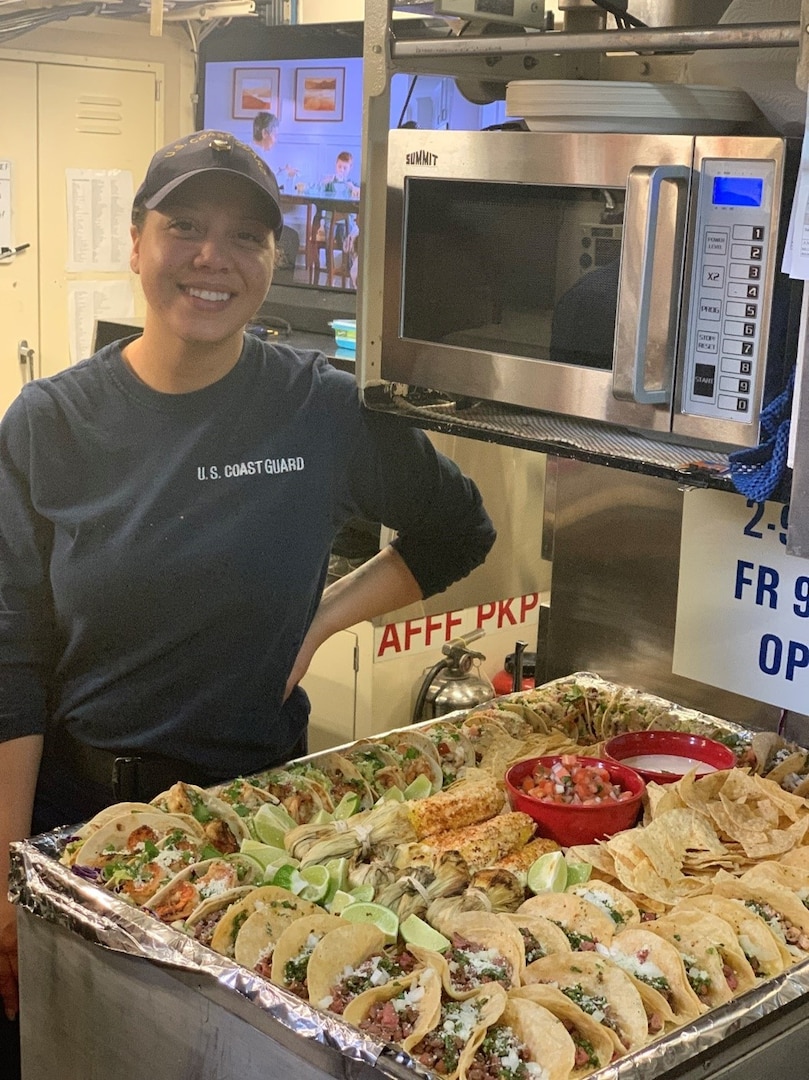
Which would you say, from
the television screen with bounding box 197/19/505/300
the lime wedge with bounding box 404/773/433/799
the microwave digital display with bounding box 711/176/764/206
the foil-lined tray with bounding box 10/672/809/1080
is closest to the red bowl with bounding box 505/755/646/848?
the lime wedge with bounding box 404/773/433/799

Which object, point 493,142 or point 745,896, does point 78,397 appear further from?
point 745,896

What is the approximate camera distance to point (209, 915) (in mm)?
1606

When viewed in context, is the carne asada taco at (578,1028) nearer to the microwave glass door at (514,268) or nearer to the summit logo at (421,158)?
the microwave glass door at (514,268)

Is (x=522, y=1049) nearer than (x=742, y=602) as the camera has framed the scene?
Yes

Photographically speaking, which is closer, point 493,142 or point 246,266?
point 493,142

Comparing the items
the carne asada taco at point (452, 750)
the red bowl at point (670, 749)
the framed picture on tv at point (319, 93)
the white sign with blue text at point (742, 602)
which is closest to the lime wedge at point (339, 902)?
the carne asada taco at point (452, 750)

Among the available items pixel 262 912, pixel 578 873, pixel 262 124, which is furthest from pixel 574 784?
pixel 262 124

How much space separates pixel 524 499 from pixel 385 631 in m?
0.52

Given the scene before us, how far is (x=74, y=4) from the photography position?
3855 millimetres

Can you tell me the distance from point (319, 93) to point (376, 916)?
307 cm

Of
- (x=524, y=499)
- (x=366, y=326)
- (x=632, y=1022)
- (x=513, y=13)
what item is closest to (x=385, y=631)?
(x=524, y=499)

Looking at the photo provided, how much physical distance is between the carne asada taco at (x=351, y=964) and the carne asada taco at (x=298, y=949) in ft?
0.06

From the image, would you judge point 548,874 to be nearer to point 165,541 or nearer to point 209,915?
point 209,915

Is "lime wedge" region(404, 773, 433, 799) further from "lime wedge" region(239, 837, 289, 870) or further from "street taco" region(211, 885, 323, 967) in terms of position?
"street taco" region(211, 885, 323, 967)
